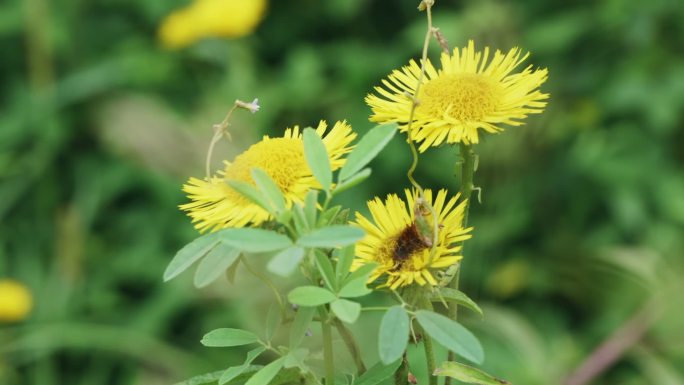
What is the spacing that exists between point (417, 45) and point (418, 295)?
108 centimetres

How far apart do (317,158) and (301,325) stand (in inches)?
2.5

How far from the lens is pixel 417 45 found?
4.63 ft

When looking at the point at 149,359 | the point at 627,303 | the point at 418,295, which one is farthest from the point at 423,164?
the point at 418,295

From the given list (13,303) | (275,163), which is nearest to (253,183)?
(275,163)

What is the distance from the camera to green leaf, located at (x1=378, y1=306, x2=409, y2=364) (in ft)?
1.03

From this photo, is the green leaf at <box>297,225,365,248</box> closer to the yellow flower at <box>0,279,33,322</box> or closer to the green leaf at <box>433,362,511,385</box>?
the green leaf at <box>433,362,511,385</box>

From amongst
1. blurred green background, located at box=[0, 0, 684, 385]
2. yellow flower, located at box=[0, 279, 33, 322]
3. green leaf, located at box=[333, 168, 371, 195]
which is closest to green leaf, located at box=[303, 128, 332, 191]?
green leaf, located at box=[333, 168, 371, 195]

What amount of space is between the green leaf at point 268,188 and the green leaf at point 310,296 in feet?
0.10

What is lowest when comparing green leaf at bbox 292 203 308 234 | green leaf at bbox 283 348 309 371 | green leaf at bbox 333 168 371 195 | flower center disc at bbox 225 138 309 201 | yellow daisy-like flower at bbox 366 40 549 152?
green leaf at bbox 283 348 309 371

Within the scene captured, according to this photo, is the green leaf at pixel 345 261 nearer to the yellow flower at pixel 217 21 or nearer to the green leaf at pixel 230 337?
the green leaf at pixel 230 337

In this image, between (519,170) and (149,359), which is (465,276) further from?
(149,359)

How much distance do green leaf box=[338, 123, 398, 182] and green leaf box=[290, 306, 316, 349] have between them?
52 mm

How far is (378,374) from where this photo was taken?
0.37m

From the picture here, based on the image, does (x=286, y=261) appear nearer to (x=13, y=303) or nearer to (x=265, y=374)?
(x=265, y=374)
